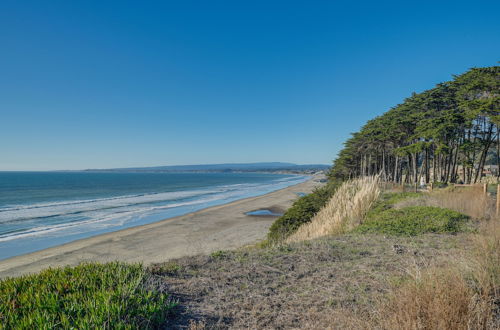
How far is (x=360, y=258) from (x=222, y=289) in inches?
103

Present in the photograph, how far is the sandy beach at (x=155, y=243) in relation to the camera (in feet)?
38.9

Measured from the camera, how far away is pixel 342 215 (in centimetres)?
874

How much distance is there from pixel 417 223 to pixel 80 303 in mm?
7637

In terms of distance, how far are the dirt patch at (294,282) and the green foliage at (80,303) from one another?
0.33 metres

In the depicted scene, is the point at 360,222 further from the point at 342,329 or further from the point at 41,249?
the point at 41,249

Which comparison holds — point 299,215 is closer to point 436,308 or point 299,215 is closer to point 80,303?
point 436,308

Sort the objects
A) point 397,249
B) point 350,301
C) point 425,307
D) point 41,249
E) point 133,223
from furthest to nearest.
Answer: point 133,223, point 41,249, point 397,249, point 350,301, point 425,307

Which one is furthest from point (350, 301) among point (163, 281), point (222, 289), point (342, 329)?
point (163, 281)

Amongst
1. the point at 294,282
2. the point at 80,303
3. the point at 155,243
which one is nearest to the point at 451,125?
the point at 155,243

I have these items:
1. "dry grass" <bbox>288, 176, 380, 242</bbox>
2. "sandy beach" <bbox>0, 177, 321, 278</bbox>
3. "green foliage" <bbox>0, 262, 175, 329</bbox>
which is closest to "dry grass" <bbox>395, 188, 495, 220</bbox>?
"dry grass" <bbox>288, 176, 380, 242</bbox>

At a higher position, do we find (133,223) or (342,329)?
(342,329)

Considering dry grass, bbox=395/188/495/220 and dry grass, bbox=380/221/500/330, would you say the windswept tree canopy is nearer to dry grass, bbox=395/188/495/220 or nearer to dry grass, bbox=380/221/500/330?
dry grass, bbox=395/188/495/220

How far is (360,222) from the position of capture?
8.90 meters

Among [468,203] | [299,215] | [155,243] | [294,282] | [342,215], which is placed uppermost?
[468,203]
